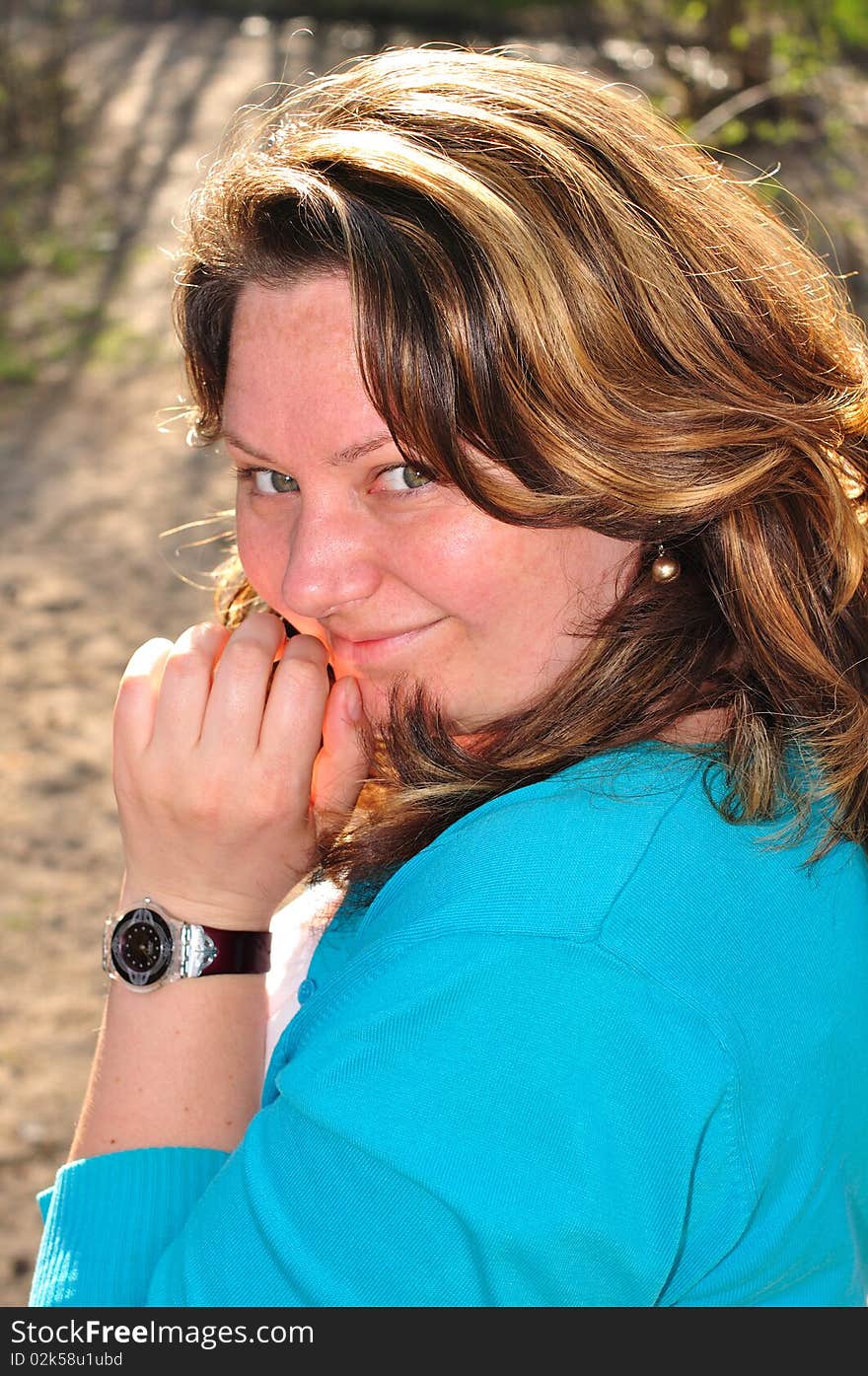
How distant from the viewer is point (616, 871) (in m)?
1.26

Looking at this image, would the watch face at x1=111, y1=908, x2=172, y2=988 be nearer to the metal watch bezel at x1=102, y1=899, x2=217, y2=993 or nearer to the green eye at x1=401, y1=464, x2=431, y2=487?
the metal watch bezel at x1=102, y1=899, x2=217, y2=993

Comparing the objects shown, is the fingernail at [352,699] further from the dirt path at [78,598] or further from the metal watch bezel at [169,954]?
the dirt path at [78,598]

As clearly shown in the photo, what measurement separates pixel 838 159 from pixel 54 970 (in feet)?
26.6

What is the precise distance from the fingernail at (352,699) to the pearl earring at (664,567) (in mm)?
382

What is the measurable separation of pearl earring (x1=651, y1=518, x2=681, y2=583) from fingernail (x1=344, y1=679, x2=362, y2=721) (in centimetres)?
38

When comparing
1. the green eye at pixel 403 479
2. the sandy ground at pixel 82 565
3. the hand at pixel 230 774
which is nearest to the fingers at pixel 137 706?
the hand at pixel 230 774

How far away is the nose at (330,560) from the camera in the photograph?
159 cm

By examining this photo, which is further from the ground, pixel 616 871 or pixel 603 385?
pixel 603 385

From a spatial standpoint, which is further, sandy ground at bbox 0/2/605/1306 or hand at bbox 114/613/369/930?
sandy ground at bbox 0/2/605/1306

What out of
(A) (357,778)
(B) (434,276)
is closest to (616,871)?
(A) (357,778)

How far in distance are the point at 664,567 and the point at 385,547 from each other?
331 mm

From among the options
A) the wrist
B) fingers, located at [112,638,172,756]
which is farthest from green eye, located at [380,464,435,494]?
the wrist

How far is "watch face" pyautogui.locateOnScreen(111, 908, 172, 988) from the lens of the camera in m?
1.62
